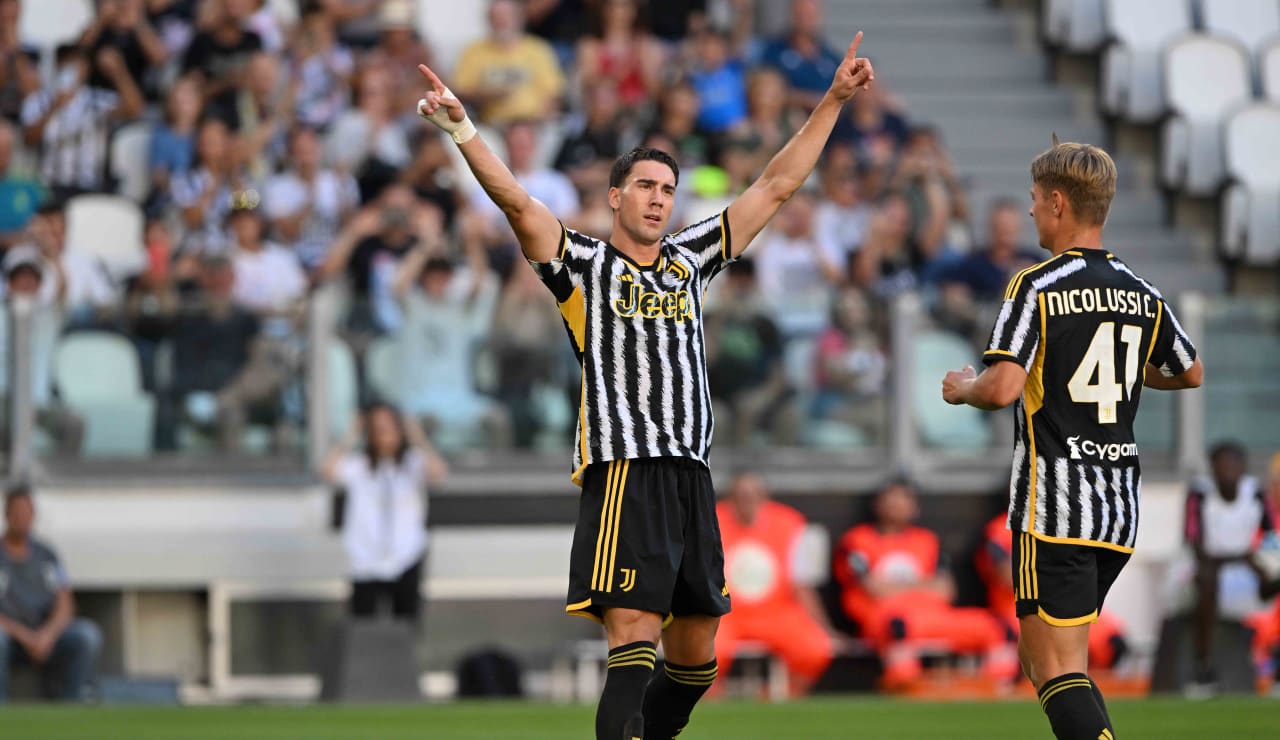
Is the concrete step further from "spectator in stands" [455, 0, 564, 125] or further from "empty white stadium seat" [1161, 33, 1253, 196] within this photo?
"spectator in stands" [455, 0, 564, 125]

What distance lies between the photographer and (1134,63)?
17.6 metres

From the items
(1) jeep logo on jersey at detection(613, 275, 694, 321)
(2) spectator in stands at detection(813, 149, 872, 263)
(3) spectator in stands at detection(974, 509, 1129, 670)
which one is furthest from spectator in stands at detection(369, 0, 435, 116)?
(1) jeep logo on jersey at detection(613, 275, 694, 321)

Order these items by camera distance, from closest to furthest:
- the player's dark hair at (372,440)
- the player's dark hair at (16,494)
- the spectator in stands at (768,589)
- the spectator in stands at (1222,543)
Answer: the player's dark hair at (16,494) → the spectator in stands at (1222,543) → the player's dark hair at (372,440) → the spectator in stands at (768,589)

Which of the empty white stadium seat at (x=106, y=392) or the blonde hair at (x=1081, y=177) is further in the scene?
the empty white stadium seat at (x=106, y=392)

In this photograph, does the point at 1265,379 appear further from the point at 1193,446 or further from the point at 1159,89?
the point at 1159,89

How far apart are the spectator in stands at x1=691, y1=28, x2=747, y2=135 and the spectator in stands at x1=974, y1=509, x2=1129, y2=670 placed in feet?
12.2

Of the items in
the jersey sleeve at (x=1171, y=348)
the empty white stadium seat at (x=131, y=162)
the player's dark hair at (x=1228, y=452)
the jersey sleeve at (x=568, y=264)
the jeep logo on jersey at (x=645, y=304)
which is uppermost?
the empty white stadium seat at (x=131, y=162)

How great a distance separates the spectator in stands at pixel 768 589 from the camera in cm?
1340

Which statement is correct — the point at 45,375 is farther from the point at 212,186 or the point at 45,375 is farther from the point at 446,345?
the point at 446,345

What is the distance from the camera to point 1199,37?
1772 cm

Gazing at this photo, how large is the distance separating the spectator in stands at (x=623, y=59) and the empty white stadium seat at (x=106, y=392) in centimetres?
443

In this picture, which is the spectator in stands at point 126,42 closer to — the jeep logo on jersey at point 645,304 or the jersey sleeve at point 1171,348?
the jeep logo on jersey at point 645,304

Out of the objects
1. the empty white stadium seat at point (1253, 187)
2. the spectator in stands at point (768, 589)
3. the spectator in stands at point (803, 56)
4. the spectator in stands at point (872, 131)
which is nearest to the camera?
the spectator in stands at point (768, 589)

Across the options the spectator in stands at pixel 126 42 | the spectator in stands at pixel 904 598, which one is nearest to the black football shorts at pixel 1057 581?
the spectator in stands at pixel 904 598
